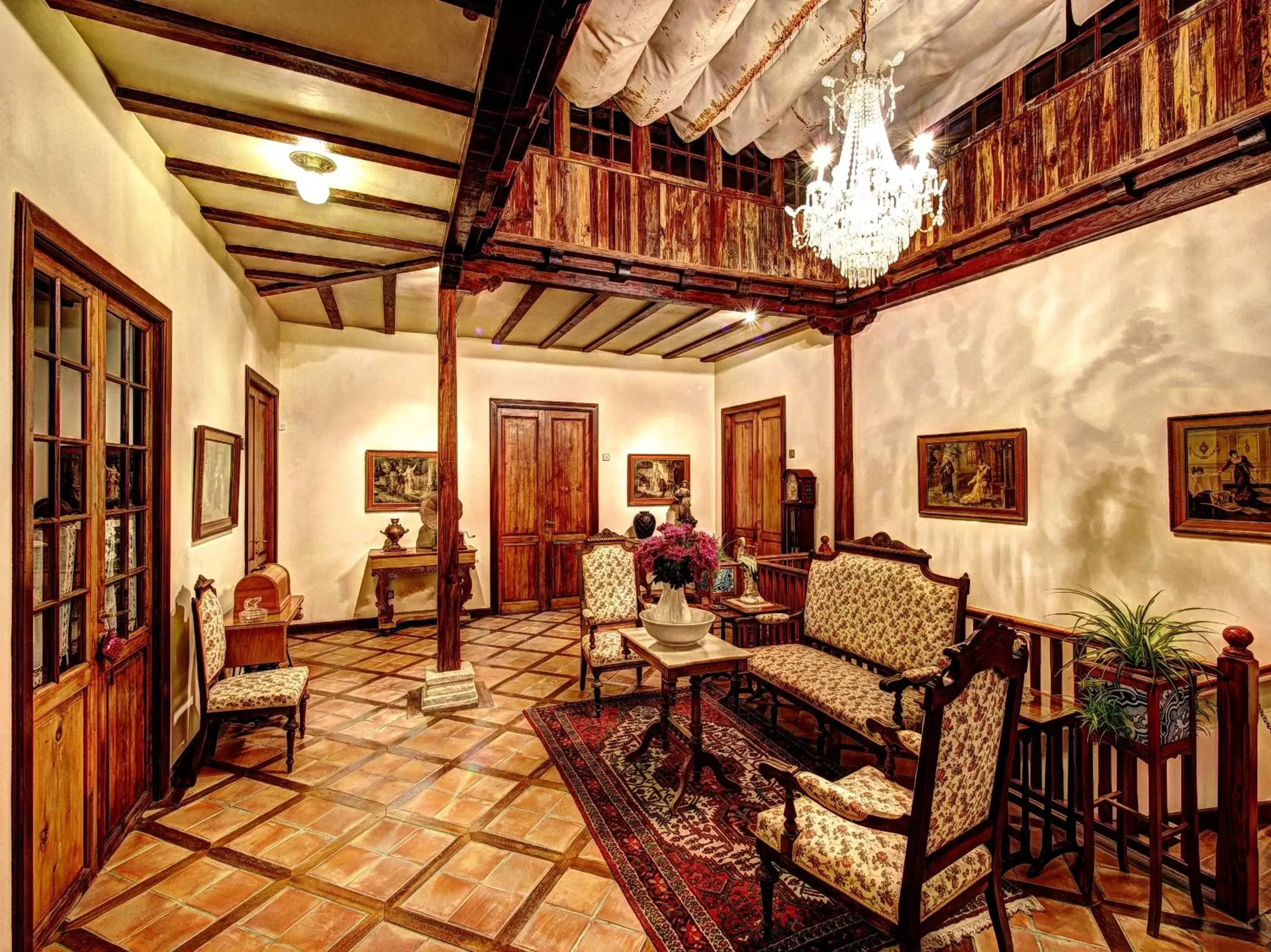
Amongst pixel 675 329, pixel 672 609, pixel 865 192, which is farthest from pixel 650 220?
pixel 672 609

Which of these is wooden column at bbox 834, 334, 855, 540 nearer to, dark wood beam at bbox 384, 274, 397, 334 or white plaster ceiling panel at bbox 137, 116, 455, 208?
white plaster ceiling panel at bbox 137, 116, 455, 208

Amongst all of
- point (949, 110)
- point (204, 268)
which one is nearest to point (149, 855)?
point (204, 268)

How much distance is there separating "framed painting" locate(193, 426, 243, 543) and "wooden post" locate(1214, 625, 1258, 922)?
17.2ft

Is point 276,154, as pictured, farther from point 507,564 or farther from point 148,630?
point 507,564

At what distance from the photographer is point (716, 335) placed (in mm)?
6926

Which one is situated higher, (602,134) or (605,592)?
(602,134)

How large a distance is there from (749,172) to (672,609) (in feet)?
14.1

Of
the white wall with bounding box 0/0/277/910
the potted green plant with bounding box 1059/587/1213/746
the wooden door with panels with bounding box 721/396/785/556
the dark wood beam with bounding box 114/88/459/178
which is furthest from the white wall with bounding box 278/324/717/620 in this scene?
the potted green plant with bounding box 1059/587/1213/746

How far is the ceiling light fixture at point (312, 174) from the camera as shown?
9.64 feet

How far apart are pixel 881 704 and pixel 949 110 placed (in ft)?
14.0

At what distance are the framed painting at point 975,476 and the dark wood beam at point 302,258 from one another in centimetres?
494

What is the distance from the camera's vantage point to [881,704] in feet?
10.3

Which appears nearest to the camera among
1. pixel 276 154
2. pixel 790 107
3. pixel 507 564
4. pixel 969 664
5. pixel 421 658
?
pixel 969 664

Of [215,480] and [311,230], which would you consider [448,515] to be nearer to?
[215,480]
